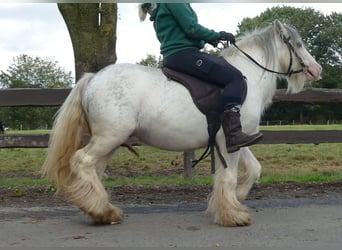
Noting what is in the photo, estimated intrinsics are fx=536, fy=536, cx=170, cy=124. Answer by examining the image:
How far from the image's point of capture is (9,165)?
12773 millimetres

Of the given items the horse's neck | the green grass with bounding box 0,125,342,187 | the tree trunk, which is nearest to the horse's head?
the horse's neck

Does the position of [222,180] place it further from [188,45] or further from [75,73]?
[75,73]

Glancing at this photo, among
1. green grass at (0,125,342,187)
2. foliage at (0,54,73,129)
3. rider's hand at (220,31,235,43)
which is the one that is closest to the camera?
rider's hand at (220,31,235,43)

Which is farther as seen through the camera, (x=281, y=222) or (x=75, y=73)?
(x=75, y=73)

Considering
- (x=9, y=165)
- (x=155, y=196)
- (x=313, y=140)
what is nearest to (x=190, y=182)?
(x=155, y=196)

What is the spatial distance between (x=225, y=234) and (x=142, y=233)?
79 cm

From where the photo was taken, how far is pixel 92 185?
214 inches

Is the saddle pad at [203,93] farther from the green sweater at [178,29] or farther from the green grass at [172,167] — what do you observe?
the green grass at [172,167]

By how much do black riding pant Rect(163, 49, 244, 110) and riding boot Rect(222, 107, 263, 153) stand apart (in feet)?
0.27

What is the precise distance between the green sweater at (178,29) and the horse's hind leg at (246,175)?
141 cm

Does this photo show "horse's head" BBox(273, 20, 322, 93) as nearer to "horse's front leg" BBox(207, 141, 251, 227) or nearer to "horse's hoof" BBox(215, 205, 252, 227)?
"horse's front leg" BBox(207, 141, 251, 227)

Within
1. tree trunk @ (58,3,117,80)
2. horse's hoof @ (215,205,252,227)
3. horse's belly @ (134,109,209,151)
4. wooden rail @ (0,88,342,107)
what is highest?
tree trunk @ (58,3,117,80)

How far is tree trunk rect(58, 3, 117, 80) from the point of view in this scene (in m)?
9.45

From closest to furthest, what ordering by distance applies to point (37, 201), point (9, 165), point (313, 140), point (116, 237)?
point (116, 237) → point (37, 201) → point (313, 140) → point (9, 165)
